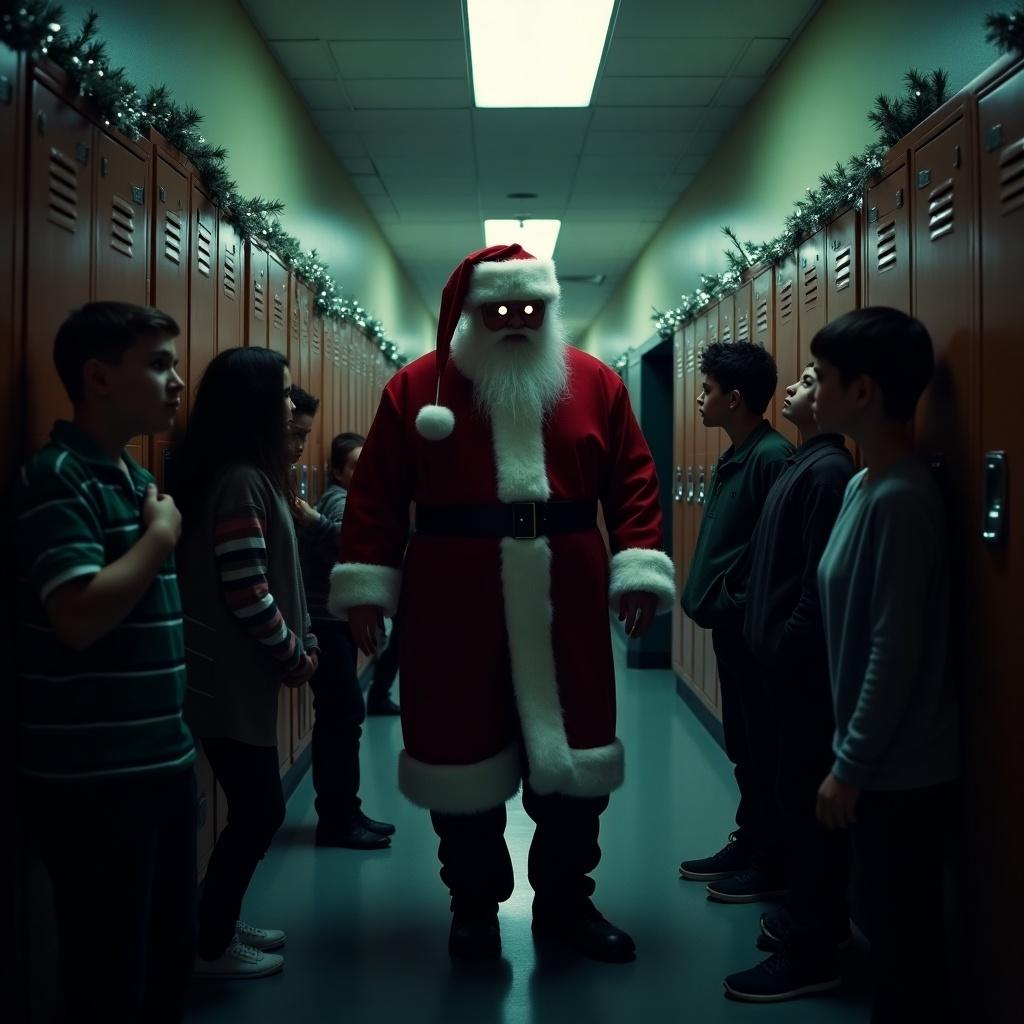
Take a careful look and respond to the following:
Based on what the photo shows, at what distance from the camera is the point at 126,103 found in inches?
75.8

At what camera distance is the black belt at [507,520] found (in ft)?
7.24

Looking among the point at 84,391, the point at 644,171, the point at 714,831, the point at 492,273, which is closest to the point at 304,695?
the point at 714,831

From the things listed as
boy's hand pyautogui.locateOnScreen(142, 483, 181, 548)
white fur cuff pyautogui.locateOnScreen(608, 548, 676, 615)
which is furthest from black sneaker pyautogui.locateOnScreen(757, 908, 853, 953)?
boy's hand pyautogui.locateOnScreen(142, 483, 181, 548)

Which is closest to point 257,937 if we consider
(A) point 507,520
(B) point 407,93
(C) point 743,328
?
(A) point 507,520

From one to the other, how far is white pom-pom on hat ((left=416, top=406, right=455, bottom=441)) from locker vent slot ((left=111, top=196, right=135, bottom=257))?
68cm

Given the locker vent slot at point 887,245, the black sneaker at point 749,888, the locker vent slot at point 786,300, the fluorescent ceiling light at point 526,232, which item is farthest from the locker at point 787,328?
the fluorescent ceiling light at point 526,232

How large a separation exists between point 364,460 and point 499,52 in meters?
2.49

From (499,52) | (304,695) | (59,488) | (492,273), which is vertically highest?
(499,52)

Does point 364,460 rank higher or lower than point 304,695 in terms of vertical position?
higher

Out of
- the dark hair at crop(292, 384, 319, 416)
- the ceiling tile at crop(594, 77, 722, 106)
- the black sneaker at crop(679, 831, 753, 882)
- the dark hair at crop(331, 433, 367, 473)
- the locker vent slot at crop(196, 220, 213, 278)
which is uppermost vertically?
the ceiling tile at crop(594, 77, 722, 106)

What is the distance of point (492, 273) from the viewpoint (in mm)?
2291

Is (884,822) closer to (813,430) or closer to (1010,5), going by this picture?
(813,430)

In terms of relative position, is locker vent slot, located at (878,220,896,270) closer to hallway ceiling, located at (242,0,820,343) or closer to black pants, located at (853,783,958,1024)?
black pants, located at (853,783,958,1024)

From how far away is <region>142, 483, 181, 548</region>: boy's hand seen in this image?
146 cm
